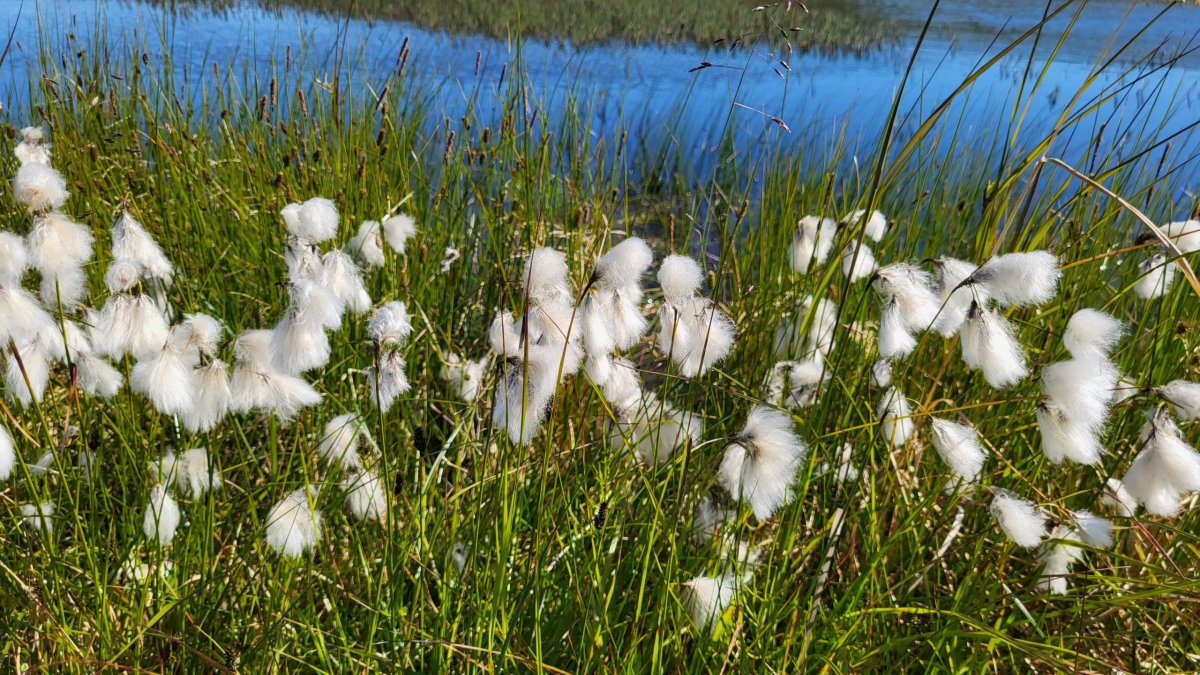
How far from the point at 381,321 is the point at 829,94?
7.78 meters

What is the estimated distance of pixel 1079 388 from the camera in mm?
1232

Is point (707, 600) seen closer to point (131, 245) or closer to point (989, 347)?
point (989, 347)

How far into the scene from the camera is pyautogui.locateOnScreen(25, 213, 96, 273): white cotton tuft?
1.42m

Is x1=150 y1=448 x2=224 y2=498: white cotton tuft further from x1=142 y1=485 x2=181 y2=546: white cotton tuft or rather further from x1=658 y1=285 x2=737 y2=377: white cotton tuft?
x1=658 y1=285 x2=737 y2=377: white cotton tuft

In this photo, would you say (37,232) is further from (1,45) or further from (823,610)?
(1,45)

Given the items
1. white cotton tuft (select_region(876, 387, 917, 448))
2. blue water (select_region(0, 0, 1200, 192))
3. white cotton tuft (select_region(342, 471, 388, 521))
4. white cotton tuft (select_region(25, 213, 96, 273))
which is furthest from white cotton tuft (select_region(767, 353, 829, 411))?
blue water (select_region(0, 0, 1200, 192))

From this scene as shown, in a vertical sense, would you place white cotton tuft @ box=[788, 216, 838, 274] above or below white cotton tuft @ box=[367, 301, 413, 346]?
below

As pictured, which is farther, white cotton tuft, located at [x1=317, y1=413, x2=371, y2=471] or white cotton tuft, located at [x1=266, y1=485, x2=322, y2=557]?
white cotton tuft, located at [x1=317, y1=413, x2=371, y2=471]

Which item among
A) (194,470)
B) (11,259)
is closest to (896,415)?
(194,470)

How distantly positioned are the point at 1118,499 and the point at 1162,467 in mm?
333

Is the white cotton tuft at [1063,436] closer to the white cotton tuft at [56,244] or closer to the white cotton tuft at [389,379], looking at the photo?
the white cotton tuft at [389,379]

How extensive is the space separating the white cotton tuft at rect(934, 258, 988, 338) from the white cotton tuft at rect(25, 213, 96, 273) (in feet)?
4.83

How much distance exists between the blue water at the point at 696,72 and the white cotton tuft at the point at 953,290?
341 cm

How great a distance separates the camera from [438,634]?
4.55ft
